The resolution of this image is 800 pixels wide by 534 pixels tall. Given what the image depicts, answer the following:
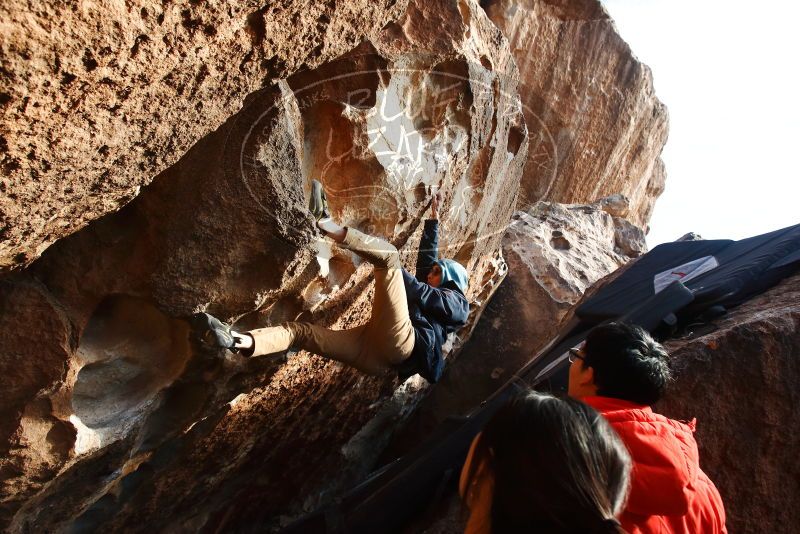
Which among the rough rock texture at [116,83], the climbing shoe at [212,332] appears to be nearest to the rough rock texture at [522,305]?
the climbing shoe at [212,332]

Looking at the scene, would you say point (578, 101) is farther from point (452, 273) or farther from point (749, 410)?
point (749, 410)

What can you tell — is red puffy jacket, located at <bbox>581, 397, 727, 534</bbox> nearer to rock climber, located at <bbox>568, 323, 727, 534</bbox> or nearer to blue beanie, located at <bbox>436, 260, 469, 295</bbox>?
rock climber, located at <bbox>568, 323, 727, 534</bbox>

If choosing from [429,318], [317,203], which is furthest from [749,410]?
[317,203]

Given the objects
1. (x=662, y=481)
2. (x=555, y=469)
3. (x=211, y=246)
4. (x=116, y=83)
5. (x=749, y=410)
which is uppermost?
(x=116, y=83)

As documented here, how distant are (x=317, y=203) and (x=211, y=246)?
0.52 metres

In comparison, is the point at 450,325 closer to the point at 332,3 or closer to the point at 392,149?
the point at 392,149

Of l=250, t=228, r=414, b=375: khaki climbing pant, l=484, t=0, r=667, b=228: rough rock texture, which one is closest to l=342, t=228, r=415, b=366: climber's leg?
l=250, t=228, r=414, b=375: khaki climbing pant

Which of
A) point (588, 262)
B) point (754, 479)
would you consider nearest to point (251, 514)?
point (754, 479)

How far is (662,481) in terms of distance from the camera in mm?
1542

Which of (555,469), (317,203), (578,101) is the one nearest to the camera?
(555,469)

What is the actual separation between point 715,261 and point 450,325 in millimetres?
2043

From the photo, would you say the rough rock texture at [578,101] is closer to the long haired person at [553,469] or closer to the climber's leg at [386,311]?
the climber's leg at [386,311]

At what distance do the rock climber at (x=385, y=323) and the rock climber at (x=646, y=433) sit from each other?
1083 millimetres

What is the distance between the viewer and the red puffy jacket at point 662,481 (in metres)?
1.54
